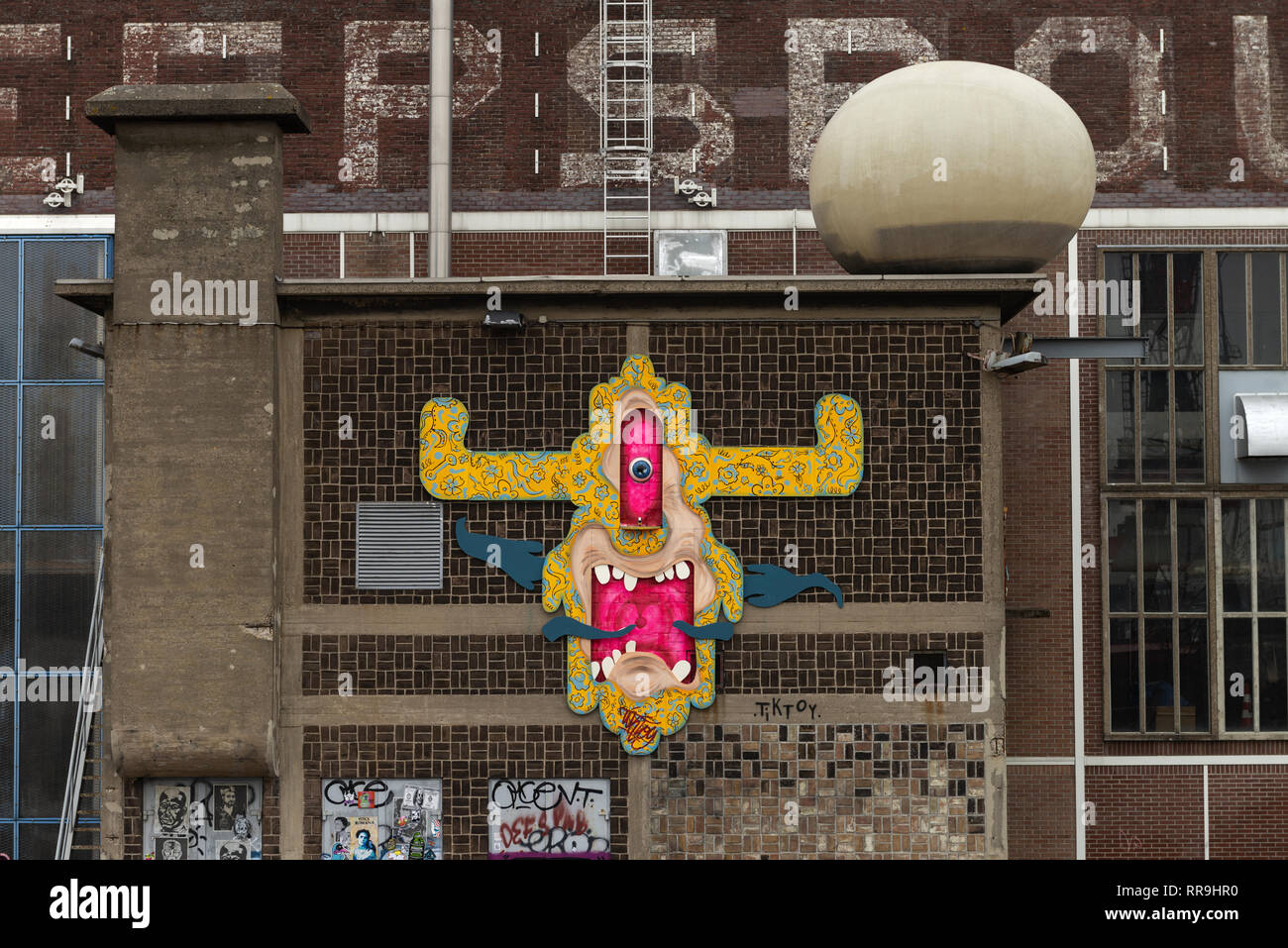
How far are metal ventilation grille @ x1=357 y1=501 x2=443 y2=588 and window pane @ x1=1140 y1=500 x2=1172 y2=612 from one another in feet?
47.1

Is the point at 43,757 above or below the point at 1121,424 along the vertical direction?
below

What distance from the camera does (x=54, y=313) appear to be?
25.6 meters

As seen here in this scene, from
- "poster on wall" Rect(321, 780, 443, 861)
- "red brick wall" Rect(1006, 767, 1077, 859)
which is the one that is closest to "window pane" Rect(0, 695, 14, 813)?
"poster on wall" Rect(321, 780, 443, 861)

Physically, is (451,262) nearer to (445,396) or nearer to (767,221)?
(767,221)

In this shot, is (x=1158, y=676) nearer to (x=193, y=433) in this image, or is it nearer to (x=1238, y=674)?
(x=1238, y=674)

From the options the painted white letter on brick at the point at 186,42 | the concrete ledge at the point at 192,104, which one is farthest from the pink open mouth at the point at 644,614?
the painted white letter on brick at the point at 186,42

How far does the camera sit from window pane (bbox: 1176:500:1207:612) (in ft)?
80.9

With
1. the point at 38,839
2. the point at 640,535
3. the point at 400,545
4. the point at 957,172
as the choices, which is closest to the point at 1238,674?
the point at 957,172

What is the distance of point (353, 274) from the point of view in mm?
25688

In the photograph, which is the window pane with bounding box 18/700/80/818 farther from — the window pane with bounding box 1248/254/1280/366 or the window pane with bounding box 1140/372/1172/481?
the window pane with bounding box 1248/254/1280/366

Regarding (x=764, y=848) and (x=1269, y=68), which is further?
(x=1269, y=68)

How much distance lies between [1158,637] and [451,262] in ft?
49.8

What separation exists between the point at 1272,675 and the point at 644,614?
1426cm

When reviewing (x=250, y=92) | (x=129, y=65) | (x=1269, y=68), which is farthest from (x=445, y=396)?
(x=1269, y=68)
